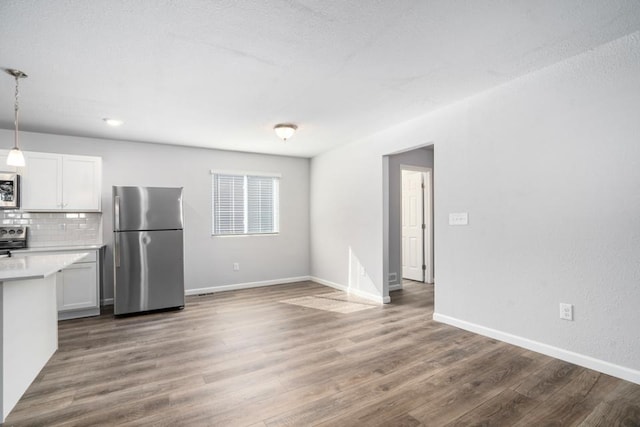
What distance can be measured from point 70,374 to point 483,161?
4.01 metres

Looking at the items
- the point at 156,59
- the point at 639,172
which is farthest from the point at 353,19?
the point at 639,172

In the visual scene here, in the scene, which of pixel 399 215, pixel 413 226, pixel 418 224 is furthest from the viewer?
pixel 413 226

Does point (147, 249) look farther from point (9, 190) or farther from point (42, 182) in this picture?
point (9, 190)

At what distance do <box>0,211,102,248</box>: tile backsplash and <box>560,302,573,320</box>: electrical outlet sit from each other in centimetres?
541

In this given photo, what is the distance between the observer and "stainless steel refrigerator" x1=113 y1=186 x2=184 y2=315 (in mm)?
4020

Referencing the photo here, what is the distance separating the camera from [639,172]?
7.21ft

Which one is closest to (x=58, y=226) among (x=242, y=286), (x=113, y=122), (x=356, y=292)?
(x=113, y=122)

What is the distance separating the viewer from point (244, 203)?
5695mm

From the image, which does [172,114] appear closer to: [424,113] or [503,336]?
[424,113]

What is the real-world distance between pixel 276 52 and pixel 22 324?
254 centimetres

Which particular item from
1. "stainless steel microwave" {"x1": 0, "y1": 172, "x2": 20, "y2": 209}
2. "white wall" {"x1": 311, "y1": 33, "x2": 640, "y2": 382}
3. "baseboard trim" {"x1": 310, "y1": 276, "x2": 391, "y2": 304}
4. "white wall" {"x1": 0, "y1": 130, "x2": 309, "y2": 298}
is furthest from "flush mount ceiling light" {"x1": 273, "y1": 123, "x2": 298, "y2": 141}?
"stainless steel microwave" {"x1": 0, "y1": 172, "x2": 20, "y2": 209}

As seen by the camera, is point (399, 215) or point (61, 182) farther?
point (399, 215)

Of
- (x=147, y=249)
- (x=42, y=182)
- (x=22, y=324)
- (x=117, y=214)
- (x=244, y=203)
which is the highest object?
(x=42, y=182)

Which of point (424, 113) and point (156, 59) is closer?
point (156, 59)
